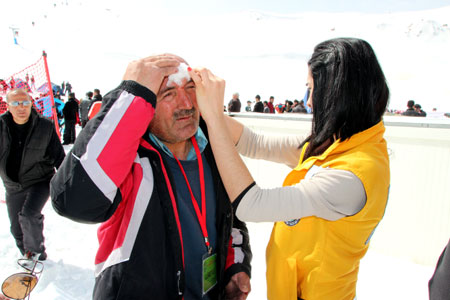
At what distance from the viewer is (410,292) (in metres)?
3.23

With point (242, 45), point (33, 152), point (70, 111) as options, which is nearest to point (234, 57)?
point (242, 45)

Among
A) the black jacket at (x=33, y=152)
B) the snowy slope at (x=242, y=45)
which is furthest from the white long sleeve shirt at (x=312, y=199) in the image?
the snowy slope at (x=242, y=45)

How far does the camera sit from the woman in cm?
120

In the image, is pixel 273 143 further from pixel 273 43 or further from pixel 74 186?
pixel 273 43

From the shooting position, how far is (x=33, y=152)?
3.72 m

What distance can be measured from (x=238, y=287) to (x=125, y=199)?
0.77m

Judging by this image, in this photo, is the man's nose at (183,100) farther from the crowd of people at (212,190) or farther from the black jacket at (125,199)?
the black jacket at (125,199)

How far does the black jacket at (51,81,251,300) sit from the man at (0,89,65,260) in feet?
9.96

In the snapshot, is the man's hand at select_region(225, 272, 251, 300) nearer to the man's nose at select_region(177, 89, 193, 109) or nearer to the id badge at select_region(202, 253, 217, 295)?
the id badge at select_region(202, 253, 217, 295)

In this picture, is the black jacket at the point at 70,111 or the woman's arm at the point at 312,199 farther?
the black jacket at the point at 70,111

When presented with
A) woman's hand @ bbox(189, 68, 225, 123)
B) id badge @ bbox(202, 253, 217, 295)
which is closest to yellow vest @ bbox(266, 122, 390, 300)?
id badge @ bbox(202, 253, 217, 295)

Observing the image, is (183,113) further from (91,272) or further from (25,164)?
(25,164)

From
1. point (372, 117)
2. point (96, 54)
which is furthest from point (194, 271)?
point (96, 54)

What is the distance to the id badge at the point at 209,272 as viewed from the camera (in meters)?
1.49
